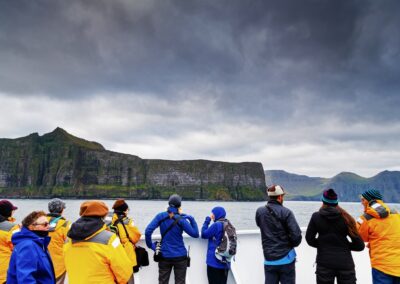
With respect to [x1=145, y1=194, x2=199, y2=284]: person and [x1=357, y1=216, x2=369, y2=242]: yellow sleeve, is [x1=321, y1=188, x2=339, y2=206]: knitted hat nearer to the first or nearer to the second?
[x1=357, y1=216, x2=369, y2=242]: yellow sleeve

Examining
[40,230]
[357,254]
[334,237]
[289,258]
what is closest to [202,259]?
[289,258]

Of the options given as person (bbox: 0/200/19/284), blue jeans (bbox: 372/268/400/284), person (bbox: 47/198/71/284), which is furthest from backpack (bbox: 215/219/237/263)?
person (bbox: 0/200/19/284)

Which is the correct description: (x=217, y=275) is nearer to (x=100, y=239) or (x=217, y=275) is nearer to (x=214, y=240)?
(x=214, y=240)

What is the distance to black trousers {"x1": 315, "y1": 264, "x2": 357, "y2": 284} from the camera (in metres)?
4.68

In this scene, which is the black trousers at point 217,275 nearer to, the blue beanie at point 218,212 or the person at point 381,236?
the blue beanie at point 218,212

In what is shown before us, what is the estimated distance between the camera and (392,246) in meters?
4.74

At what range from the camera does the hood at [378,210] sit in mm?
4762

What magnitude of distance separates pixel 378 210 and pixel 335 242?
763 millimetres

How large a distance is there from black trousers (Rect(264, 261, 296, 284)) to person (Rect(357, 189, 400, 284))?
1.17 m

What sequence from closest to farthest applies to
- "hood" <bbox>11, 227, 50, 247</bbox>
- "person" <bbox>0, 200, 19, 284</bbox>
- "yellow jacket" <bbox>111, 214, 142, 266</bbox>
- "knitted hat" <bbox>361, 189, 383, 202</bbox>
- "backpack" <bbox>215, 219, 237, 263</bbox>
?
1. "hood" <bbox>11, 227, 50, 247</bbox>
2. "person" <bbox>0, 200, 19, 284</bbox>
3. "knitted hat" <bbox>361, 189, 383, 202</bbox>
4. "yellow jacket" <bbox>111, 214, 142, 266</bbox>
5. "backpack" <bbox>215, 219, 237, 263</bbox>

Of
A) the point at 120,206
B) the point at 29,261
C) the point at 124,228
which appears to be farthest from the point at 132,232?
the point at 29,261

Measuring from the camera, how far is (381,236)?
Answer: 4.82m

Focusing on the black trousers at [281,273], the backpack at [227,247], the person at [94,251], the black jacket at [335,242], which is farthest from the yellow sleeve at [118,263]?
the black jacket at [335,242]

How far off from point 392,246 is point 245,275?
2816mm
